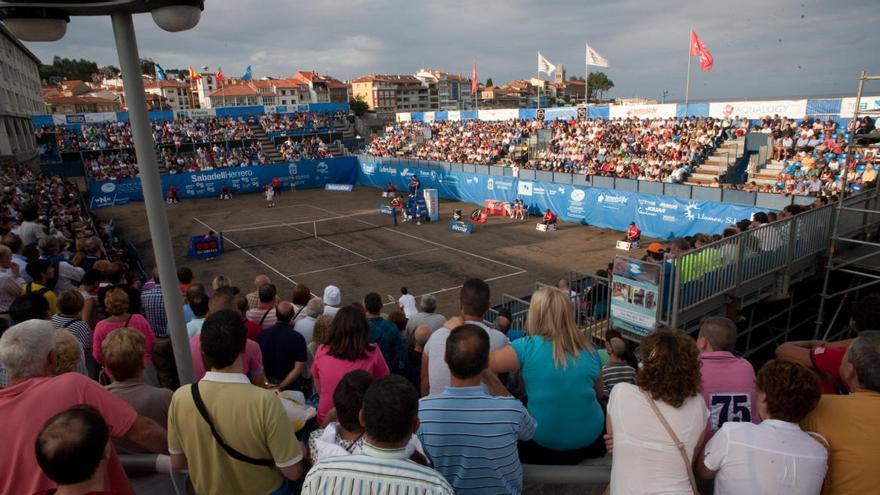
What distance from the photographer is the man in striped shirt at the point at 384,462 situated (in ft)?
7.25

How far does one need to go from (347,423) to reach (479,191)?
31.4 m

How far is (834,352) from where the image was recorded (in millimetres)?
4465

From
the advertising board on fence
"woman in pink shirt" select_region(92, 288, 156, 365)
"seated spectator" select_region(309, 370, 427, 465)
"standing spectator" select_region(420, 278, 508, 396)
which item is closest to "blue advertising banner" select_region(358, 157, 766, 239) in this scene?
the advertising board on fence

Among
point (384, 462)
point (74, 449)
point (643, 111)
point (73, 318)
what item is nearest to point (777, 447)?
point (384, 462)

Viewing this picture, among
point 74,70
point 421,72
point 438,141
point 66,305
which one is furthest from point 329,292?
point 74,70

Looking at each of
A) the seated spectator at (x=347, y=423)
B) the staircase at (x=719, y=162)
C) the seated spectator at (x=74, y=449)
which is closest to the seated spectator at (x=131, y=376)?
the seated spectator at (x=74, y=449)

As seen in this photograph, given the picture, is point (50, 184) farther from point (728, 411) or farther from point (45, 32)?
point (728, 411)

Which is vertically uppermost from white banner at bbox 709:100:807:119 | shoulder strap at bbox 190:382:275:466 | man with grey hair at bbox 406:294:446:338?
white banner at bbox 709:100:807:119

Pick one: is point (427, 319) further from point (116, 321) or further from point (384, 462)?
point (384, 462)

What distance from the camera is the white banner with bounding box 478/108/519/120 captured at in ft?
152

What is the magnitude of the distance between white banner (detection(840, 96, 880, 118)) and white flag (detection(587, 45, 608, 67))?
18.3 metres

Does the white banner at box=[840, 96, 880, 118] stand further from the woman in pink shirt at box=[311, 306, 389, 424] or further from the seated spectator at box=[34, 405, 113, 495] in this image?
the seated spectator at box=[34, 405, 113, 495]

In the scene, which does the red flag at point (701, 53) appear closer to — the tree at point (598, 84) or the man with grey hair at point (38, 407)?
the man with grey hair at point (38, 407)

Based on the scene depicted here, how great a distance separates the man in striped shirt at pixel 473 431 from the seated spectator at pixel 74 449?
1.57m
